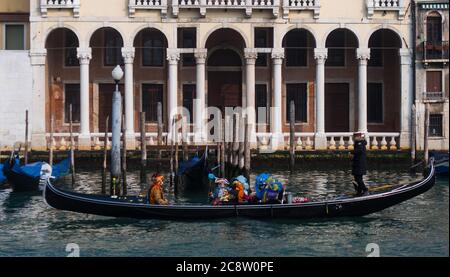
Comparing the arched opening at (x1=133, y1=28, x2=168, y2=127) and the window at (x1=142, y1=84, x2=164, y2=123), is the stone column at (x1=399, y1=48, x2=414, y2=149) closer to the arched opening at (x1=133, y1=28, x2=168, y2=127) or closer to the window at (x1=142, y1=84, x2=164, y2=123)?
the arched opening at (x1=133, y1=28, x2=168, y2=127)

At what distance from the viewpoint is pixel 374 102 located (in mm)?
29281

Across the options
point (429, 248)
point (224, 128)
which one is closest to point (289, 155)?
point (224, 128)

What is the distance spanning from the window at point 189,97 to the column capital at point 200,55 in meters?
2.14

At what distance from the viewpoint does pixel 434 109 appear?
91.3 feet

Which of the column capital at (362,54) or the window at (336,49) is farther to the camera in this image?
the window at (336,49)

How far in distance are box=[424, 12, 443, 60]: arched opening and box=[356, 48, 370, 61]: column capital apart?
1783 millimetres

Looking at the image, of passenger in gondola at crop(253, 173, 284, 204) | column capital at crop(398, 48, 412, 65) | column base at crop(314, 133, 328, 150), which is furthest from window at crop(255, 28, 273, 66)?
passenger in gondola at crop(253, 173, 284, 204)

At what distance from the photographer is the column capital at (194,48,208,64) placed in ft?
88.3

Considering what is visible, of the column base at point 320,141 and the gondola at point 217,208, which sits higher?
the column base at point 320,141

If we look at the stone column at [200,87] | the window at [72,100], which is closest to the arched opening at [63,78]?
the window at [72,100]

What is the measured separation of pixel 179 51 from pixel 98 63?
3.18 metres

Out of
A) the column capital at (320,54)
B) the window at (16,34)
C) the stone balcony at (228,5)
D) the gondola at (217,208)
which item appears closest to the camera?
the gondola at (217,208)

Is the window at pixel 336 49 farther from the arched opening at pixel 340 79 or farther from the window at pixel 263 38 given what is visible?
the window at pixel 263 38

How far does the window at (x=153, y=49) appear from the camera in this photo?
94.7ft
